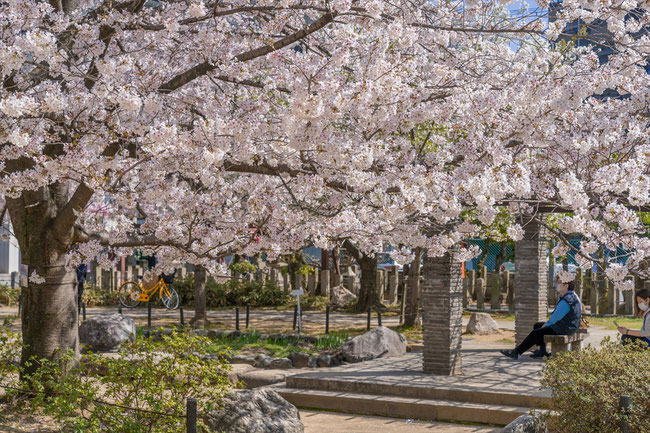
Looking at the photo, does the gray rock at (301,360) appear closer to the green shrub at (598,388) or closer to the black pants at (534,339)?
the black pants at (534,339)

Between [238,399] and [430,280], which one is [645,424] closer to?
[238,399]

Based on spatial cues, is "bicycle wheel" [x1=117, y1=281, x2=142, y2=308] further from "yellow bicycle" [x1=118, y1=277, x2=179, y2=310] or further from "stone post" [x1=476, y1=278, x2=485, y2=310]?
"stone post" [x1=476, y1=278, x2=485, y2=310]

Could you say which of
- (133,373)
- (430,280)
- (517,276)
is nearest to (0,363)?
(133,373)

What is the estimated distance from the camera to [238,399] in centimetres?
791

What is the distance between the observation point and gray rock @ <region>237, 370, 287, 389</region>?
11.7 m

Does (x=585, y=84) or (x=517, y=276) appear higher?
(x=585, y=84)

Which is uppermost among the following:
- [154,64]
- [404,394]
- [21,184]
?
[154,64]

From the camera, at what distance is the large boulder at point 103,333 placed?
14.1 m

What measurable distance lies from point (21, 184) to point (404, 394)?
568cm

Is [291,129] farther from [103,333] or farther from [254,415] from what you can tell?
[103,333]

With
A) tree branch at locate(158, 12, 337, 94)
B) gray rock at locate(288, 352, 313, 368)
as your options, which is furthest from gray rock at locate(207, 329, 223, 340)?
tree branch at locate(158, 12, 337, 94)

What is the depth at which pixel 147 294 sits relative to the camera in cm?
2177

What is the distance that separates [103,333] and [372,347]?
5.19 m

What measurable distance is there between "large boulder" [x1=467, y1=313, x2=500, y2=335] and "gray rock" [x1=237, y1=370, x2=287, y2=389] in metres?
7.22
